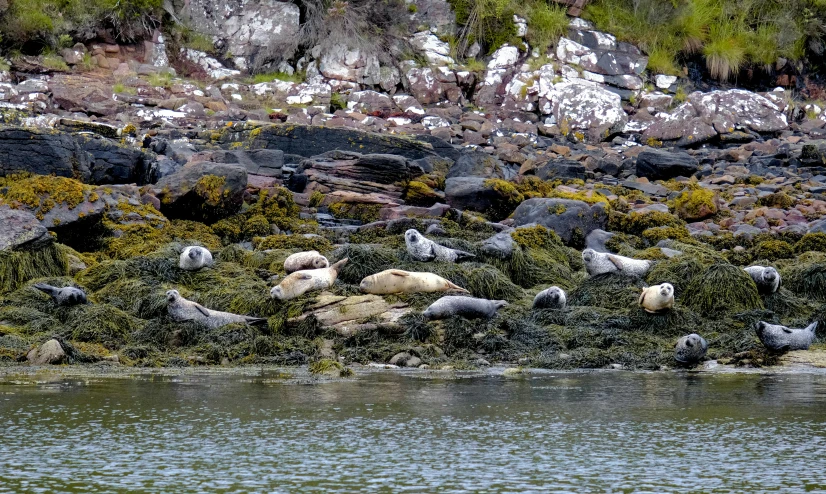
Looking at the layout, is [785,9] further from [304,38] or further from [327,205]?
[327,205]

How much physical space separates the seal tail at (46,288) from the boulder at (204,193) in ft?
13.6

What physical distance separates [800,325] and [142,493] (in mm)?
7543

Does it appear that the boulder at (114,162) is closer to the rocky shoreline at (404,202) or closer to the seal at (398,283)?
the rocky shoreline at (404,202)

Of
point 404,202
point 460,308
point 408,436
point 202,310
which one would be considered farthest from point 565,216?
point 408,436

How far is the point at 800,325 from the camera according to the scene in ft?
31.8

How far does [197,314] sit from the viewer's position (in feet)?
31.0

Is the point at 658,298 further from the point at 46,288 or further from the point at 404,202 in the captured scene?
the point at 404,202

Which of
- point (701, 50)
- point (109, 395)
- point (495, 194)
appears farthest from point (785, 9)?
point (109, 395)

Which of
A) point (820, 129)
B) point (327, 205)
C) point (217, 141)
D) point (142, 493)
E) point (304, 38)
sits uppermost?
point (304, 38)

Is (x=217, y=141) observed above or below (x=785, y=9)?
below

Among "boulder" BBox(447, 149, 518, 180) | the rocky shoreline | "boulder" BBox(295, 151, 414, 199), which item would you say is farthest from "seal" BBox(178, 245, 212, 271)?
"boulder" BBox(447, 149, 518, 180)

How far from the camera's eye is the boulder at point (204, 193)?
46.8 ft

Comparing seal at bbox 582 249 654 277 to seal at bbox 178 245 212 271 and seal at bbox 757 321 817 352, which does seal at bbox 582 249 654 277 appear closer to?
seal at bbox 757 321 817 352

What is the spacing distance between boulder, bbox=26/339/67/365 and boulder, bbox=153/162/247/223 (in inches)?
243
